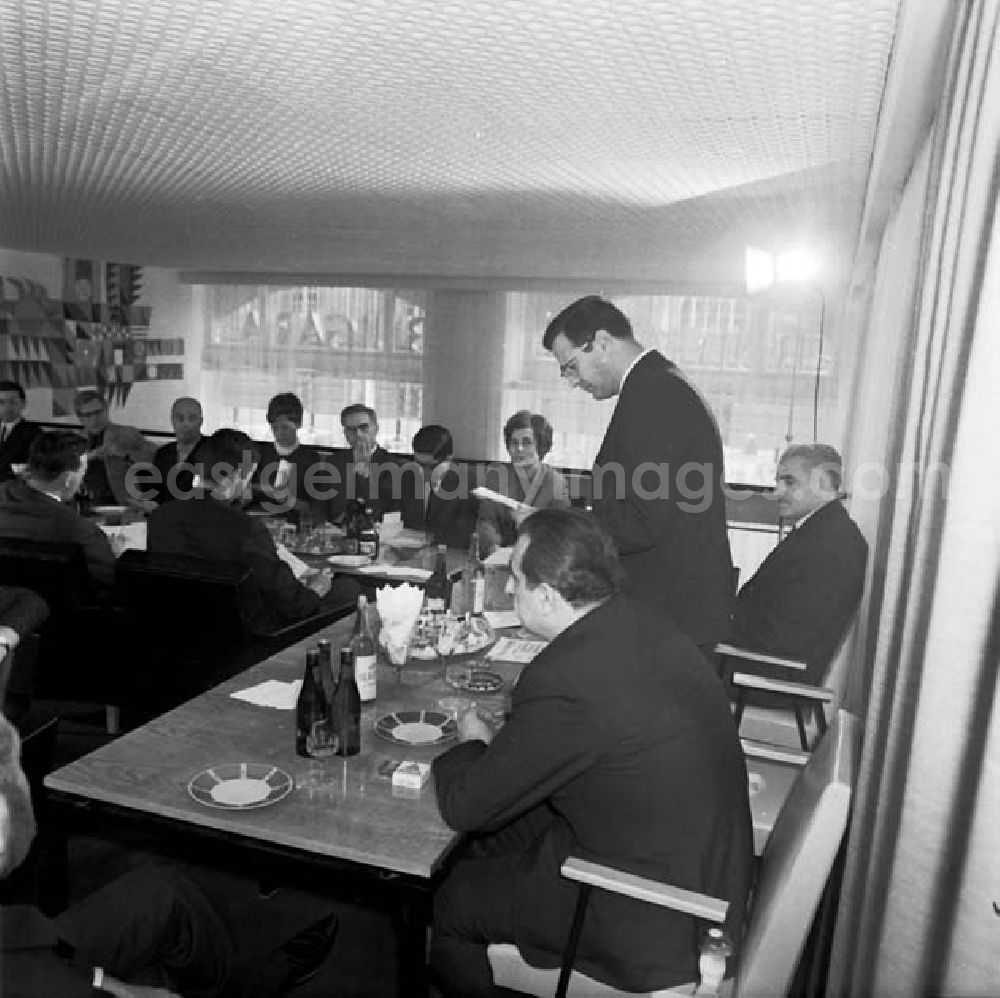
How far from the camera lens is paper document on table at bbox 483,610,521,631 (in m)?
3.19

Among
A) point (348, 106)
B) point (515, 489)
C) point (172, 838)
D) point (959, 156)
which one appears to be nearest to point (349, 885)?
point (172, 838)

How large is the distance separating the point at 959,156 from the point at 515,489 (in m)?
4.07

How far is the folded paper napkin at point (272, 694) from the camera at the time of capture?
2377 millimetres

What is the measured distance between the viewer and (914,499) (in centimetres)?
156

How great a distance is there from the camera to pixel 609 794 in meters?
1.82

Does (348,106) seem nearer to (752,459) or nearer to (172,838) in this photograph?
(172,838)

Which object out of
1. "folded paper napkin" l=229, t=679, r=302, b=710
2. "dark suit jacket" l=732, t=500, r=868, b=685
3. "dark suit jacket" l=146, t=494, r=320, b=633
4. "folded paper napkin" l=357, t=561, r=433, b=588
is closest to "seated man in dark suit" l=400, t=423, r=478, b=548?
"folded paper napkin" l=357, t=561, r=433, b=588

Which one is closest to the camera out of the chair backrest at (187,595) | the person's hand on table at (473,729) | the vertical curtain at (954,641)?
the vertical curtain at (954,641)

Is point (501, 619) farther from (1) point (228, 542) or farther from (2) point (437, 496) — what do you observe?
(2) point (437, 496)

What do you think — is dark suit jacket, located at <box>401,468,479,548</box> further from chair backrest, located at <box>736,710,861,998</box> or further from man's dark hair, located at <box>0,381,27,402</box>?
chair backrest, located at <box>736,710,861,998</box>

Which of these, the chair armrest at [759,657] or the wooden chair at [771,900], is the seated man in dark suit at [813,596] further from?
the wooden chair at [771,900]

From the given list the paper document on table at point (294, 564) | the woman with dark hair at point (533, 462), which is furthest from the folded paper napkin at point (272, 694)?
the woman with dark hair at point (533, 462)

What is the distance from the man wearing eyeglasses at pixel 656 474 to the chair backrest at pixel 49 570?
202 centimetres

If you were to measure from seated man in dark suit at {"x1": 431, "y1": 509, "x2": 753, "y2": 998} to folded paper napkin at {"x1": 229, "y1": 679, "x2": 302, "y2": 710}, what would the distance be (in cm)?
60
